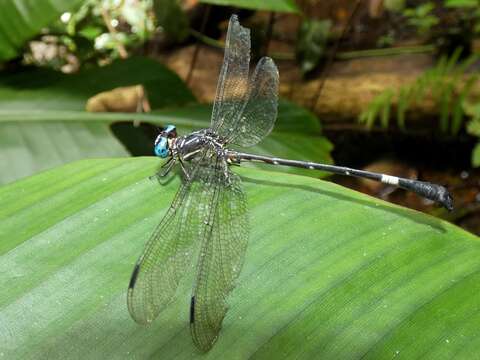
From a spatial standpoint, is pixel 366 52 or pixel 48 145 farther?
pixel 366 52

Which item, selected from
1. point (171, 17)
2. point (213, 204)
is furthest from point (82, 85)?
point (171, 17)

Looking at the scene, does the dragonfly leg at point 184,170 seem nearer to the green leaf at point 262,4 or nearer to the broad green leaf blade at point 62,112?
the broad green leaf blade at point 62,112

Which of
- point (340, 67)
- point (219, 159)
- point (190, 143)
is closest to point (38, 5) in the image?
point (190, 143)

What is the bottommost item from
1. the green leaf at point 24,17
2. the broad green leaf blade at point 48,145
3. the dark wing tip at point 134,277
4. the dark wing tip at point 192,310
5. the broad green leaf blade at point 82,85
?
the broad green leaf blade at point 48,145

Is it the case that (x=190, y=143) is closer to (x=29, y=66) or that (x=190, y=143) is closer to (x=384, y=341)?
(x=384, y=341)

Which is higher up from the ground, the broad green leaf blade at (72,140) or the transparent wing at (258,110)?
the transparent wing at (258,110)

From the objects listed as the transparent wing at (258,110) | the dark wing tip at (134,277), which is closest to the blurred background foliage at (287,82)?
the transparent wing at (258,110)

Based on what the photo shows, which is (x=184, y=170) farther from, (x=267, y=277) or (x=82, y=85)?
(x=82, y=85)
